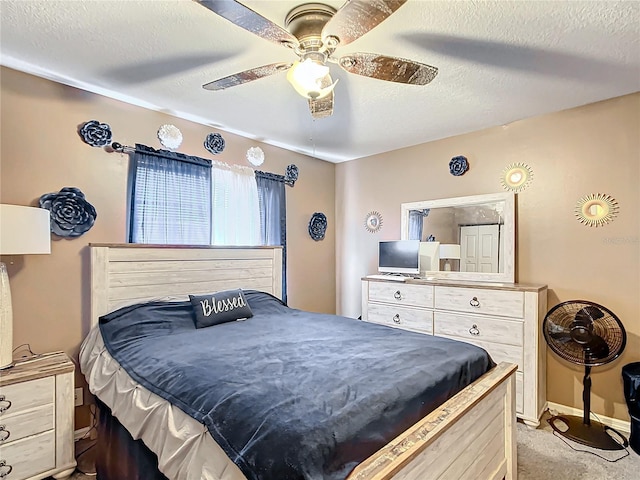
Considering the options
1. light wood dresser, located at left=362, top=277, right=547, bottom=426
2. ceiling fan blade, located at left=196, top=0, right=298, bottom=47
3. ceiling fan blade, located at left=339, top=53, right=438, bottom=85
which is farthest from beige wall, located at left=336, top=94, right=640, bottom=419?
ceiling fan blade, located at left=196, top=0, right=298, bottom=47

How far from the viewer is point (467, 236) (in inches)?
130

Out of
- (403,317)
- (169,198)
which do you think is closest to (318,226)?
(403,317)

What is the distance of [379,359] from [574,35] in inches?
77.5

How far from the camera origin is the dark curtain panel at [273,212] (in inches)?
142

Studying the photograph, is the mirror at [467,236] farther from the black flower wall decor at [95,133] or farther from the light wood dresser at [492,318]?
the black flower wall decor at [95,133]

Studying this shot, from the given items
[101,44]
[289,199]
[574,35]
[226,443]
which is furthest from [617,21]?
[289,199]

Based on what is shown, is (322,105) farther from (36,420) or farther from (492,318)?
(36,420)

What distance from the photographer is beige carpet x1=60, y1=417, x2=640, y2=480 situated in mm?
1993

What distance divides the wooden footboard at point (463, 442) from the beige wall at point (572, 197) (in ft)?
4.33

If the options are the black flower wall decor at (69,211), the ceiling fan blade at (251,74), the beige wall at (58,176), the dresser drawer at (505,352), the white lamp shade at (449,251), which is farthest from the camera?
the white lamp shade at (449,251)

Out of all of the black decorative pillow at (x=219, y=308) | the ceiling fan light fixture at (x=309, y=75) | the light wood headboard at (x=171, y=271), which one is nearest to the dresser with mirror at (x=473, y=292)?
the light wood headboard at (x=171, y=271)

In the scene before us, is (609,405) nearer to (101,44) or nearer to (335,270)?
(335,270)

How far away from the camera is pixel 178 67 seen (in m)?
2.17

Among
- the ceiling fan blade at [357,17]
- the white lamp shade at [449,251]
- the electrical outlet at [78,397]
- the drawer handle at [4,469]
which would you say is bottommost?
the drawer handle at [4,469]
